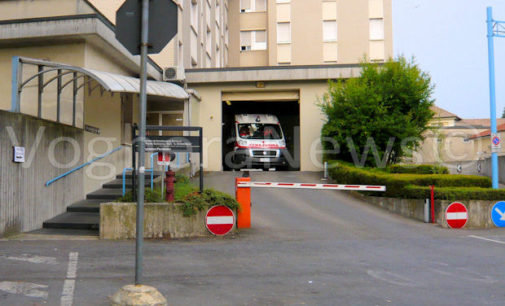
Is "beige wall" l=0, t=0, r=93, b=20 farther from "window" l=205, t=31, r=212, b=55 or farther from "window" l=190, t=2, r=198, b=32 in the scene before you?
"window" l=205, t=31, r=212, b=55

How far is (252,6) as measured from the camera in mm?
39812

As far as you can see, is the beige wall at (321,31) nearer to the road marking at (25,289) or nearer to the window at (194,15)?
the window at (194,15)

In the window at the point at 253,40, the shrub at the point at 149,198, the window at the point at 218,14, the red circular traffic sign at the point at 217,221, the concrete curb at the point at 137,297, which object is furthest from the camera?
the window at the point at 253,40

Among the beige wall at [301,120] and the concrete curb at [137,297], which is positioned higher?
the beige wall at [301,120]

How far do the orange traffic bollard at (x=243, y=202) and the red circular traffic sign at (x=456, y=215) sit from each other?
16.9 ft

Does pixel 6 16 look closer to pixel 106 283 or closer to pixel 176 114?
pixel 176 114

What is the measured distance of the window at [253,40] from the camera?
39.1m

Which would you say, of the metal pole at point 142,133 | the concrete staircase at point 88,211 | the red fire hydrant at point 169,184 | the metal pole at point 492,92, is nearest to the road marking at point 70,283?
the metal pole at point 142,133

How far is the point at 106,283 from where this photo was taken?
620 cm

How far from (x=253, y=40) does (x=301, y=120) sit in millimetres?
19434

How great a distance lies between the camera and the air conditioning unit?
1838cm

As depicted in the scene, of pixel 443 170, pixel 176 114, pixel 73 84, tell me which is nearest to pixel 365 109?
pixel 443 170

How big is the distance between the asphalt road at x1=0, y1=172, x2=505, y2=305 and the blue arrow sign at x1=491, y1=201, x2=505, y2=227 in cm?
94

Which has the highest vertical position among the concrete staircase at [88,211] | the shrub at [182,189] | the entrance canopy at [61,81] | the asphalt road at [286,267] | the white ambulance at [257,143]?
the entrance canopy at [61,81]
